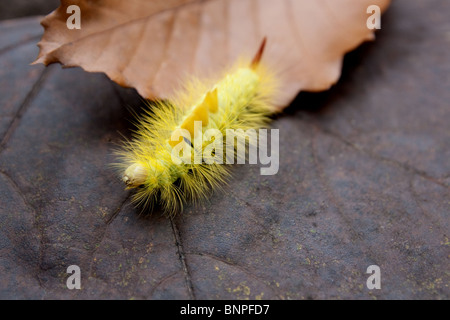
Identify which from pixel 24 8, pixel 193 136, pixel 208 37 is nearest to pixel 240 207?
pixel 193 136

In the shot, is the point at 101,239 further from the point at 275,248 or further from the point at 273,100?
the point at 273,100

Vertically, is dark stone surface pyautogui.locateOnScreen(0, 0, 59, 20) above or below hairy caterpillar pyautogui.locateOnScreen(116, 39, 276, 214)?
above

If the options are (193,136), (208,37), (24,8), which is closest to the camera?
(193,136)

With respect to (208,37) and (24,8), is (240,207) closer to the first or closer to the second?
(208,37)

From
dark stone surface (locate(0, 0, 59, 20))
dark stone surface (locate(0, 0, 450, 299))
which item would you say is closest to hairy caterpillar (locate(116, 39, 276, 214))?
dark stone surface (locate(0, 0, 450, 299))

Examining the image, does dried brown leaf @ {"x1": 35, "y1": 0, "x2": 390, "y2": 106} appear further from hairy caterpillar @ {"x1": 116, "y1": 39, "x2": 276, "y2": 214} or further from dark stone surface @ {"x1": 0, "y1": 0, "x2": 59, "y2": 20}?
dark stone surface @ {"x1": 0, "y1": 0, "x2": 59, "y2": 20}
